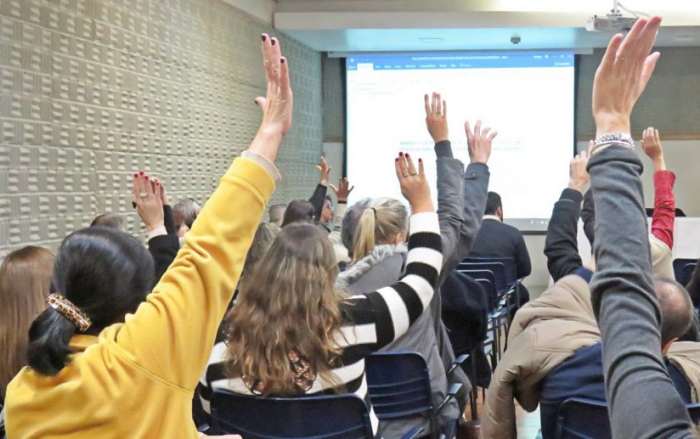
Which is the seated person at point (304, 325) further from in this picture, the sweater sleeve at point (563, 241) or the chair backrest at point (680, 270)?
the chair backrest at point (680, 270)

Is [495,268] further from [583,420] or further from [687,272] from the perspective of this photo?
[583,420]

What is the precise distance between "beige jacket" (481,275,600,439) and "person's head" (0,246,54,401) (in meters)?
1.44

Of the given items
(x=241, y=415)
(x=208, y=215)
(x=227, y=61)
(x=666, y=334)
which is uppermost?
(x=227, y=61)

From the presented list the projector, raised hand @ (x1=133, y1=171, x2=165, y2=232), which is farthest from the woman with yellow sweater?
the projector

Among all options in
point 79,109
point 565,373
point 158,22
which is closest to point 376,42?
point 158,22

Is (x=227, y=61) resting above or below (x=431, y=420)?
above

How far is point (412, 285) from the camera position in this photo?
2.56 metres

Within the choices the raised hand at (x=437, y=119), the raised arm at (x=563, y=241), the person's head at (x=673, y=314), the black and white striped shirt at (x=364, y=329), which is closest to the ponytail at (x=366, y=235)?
the raised hand at (x=437, y=119)

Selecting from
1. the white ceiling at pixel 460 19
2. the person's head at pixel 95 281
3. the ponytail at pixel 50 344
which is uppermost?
the white ceiling at pixel 460 19

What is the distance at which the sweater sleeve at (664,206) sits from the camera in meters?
3.40

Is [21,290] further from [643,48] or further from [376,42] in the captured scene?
[376,42]

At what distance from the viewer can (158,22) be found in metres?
6.33

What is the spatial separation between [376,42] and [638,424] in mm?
8947

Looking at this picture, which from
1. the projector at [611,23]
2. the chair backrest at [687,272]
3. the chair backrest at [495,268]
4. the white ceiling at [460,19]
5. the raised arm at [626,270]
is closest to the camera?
the raised arm at [626,270]
